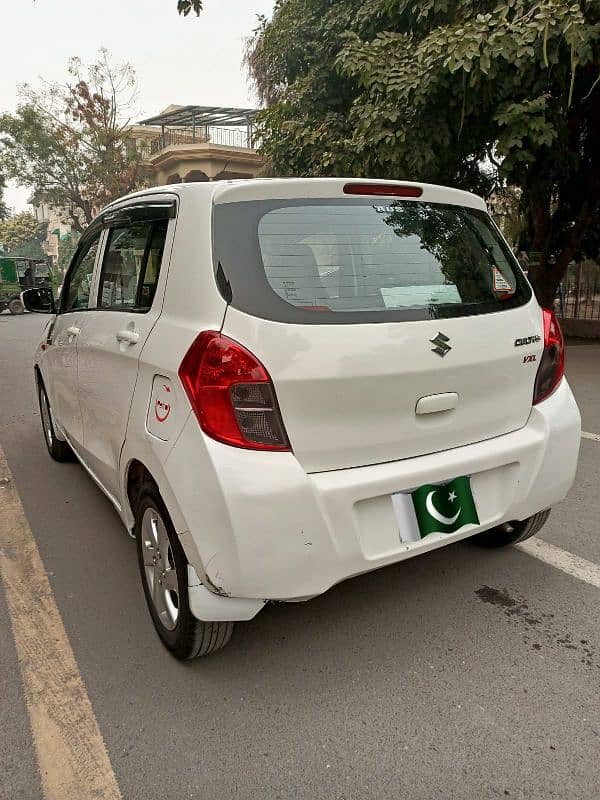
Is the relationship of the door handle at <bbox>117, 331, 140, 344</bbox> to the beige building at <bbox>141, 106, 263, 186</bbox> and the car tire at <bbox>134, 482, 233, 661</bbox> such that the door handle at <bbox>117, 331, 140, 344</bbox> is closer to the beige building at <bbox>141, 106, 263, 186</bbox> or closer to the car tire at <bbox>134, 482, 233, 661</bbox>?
the car tire at <bbox>134, 482, 233, 661</bbox>

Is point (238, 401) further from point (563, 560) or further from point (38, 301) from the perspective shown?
point (38, 301)

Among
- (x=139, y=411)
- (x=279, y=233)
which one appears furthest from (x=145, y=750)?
(x=279, y=233)

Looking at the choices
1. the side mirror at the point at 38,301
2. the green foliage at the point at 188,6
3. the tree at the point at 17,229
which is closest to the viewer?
the side mirror at the point at 38,301

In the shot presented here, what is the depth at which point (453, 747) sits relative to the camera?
189 cm

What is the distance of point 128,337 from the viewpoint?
246 cm

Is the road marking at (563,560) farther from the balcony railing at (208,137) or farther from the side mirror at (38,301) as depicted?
the balcony railing at (208,137)

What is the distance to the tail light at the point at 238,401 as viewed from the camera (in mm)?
1895

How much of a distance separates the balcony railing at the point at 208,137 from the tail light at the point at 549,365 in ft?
84.4

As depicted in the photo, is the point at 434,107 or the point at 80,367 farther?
the point at 434,107

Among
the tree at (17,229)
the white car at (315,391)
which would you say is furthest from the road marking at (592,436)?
the tree at (17,229)

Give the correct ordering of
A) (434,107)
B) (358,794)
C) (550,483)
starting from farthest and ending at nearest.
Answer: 1. (434,107)
2. (550,483)
3. (358,794)

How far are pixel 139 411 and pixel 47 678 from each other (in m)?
1.00

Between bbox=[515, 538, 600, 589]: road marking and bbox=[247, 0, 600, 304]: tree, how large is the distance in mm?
5225

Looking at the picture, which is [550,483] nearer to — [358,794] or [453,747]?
[453,747]
